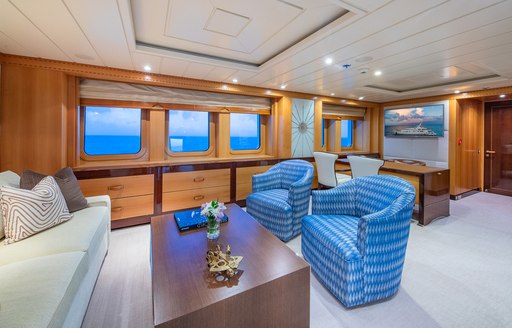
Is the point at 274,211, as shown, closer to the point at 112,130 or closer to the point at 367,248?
the point at 367,248

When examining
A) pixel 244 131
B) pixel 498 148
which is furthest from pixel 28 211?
pixel 498 148

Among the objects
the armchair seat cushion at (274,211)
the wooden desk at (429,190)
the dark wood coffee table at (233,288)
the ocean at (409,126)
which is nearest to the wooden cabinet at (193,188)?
the armchair seat cushion at (274,211)

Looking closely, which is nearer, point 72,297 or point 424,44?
point 72,297

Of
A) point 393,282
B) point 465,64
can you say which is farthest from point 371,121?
point 393,282

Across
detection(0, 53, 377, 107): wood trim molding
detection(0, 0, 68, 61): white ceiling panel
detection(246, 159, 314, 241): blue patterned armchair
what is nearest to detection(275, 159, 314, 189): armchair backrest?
detection(246, 159, 314, 241): blue patterned armchair

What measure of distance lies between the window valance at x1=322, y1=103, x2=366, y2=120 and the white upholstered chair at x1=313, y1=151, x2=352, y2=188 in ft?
6.26

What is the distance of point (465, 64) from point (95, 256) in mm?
4714

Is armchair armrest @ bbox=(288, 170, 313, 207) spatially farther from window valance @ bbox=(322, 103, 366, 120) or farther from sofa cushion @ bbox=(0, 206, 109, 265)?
window valance @ bbox=(322, 103, 366, 120)

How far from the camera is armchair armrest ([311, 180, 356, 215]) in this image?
2355 millimetres

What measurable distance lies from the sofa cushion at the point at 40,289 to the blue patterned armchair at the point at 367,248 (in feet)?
5.54

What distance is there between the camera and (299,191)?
9.28 feet

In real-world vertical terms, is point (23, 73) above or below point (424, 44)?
below

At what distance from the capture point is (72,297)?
1298mm

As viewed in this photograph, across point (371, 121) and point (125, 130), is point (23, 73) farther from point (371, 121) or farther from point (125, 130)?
point (371, 121)
